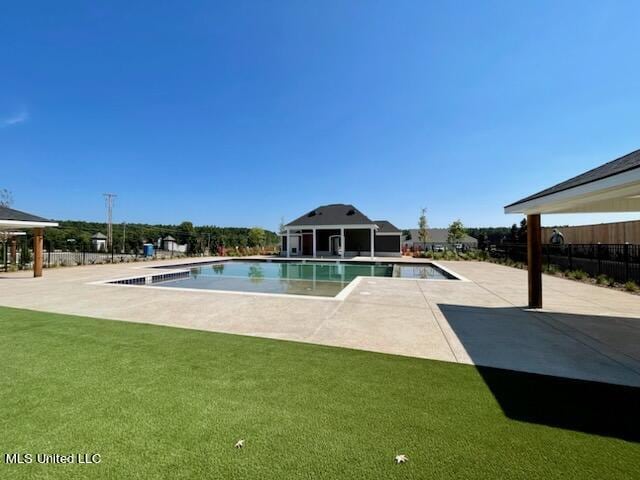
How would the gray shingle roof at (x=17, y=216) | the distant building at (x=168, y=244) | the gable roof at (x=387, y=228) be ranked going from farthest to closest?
the distant building at (x=168, y=244) → the gable roof at (x=387, y=228) → the gray shingle roof at (x=17, y=216)

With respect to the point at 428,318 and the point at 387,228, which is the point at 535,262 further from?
the point at 387,228

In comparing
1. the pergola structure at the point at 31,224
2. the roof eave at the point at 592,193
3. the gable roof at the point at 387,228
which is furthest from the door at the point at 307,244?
the roof eave at the point at 592,193

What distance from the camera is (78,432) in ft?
6.89


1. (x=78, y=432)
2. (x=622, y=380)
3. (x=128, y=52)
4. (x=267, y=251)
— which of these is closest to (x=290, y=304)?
(x=78, y=432)

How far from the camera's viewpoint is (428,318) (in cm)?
555

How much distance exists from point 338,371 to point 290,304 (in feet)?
11.8

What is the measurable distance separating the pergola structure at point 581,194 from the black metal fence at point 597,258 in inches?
158

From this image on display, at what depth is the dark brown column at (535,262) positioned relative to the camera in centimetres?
638

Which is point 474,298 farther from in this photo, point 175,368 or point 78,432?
point 78,432

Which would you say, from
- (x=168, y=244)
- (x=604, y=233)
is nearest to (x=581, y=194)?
(x=604, y=233)

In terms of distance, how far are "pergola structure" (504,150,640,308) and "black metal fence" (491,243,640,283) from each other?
401 cm

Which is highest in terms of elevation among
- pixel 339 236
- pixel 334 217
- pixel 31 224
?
pixel 334 217

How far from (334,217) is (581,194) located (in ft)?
70.5

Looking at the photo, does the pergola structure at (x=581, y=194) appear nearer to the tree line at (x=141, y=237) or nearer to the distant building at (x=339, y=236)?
the distant building at (x=339, y=236)
